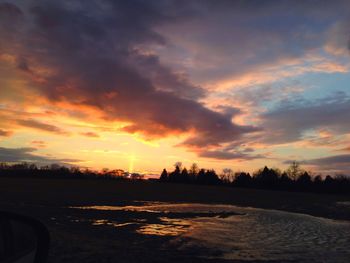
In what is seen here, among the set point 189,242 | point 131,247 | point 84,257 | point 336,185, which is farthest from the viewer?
point 336,185

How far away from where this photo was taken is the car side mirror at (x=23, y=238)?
13.8ft

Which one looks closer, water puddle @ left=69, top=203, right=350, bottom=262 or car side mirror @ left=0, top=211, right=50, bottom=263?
car side mirror @ left=0, top=211, right=50, bottom=263

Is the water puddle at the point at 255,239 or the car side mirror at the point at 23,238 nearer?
the car side mirror at the point at 23,238

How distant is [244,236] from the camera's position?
2006 centimetres

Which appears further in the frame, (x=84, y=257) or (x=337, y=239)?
(x=337, y=239)

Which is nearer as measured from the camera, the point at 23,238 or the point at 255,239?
the point at 23,238

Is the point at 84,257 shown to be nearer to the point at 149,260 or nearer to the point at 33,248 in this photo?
the point at 149,260

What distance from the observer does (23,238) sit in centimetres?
452

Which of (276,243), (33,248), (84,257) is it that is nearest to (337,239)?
(276,243)

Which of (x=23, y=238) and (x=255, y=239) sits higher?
(x=23, y=238)

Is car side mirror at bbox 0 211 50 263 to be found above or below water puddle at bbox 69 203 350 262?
above

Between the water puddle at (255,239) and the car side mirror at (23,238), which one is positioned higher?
the car side mirror at (23,238)

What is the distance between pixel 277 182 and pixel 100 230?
126469 mm

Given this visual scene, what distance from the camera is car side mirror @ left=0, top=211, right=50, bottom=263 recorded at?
4211 millimetres
